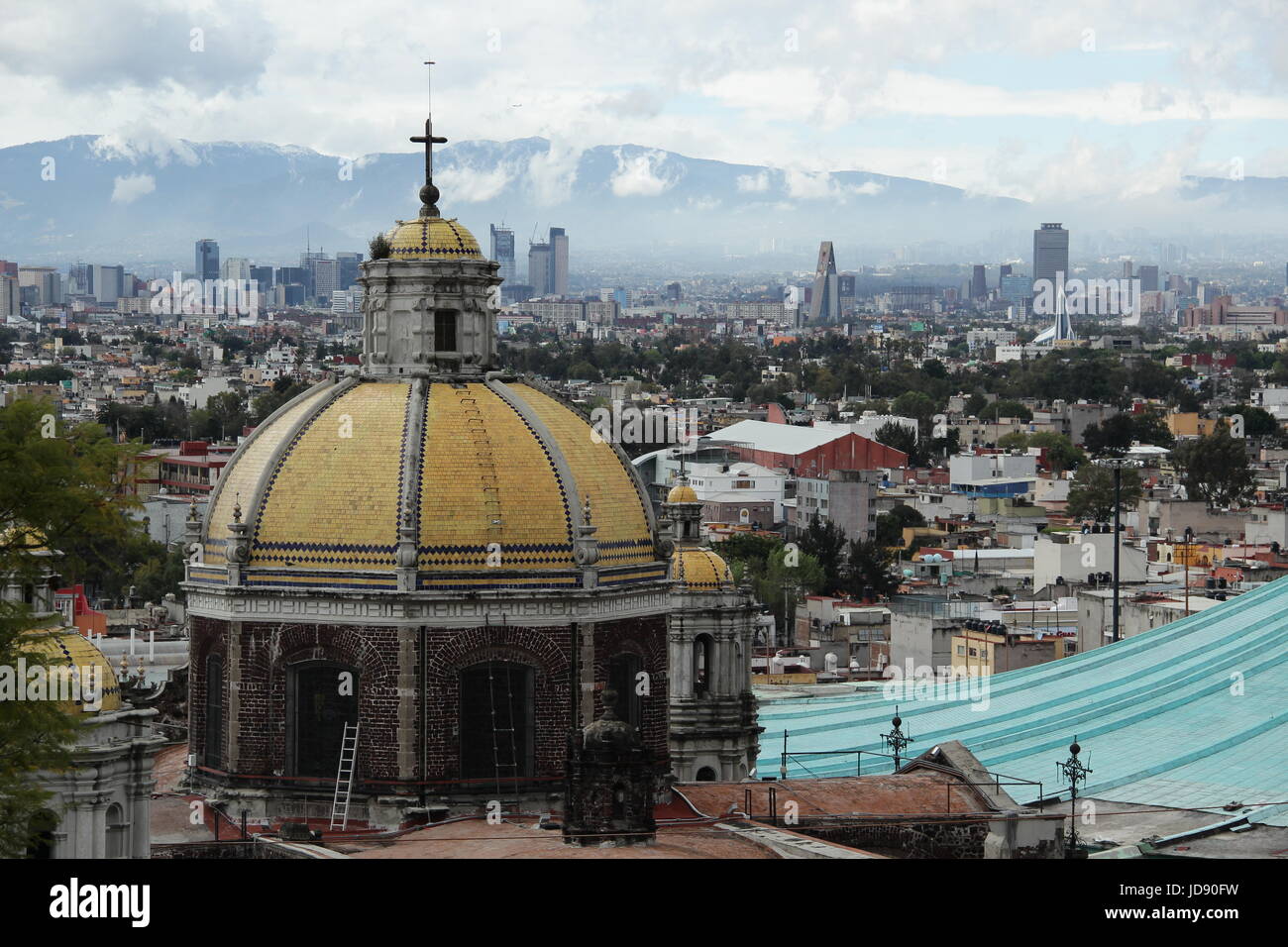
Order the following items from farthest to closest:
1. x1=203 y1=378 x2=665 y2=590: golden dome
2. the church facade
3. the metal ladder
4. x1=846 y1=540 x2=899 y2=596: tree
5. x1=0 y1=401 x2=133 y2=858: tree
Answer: x1=846 y1=540 x2=899 y2=596: tree → x1=203 y1=378 x2=665 y2=590: golden dome → the church facade → the metal ladder → x1=0 y1=401 x2=133 y2=858: tree

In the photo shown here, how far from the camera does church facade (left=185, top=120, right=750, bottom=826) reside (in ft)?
139

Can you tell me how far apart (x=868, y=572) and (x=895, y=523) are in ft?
65.2

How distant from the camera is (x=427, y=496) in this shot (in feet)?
141

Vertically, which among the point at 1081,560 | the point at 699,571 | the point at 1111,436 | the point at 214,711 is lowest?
the point at 1111,436

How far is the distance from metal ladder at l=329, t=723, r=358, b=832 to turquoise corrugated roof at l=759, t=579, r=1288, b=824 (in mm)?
14560

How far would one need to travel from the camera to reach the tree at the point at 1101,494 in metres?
141

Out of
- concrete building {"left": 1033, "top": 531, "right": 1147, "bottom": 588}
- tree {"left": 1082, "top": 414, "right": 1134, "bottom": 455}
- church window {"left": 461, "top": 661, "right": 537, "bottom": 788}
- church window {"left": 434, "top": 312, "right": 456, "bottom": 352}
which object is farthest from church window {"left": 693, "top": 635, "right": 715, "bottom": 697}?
tree {"left": 1082, "top": 414, "right": 1134, "bottom": 455}

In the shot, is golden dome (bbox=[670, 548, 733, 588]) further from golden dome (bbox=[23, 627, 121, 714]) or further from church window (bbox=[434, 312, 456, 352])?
golden dome (bbox=[23, 627, 121, 714])

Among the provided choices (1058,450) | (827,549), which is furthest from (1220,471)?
(827,549)

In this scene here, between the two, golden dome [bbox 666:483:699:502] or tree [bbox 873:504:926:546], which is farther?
tree [bbox 873:504:926:546]

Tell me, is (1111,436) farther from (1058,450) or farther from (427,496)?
(427,496)

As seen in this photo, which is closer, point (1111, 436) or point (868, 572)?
point (868, 572)

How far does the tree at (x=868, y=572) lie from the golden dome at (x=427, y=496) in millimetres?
70889
